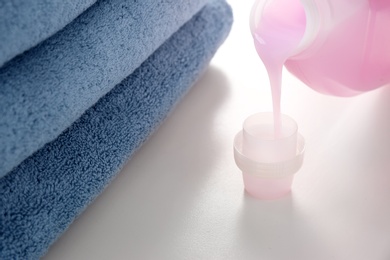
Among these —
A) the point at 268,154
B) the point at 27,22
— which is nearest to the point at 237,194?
the point at 268,154

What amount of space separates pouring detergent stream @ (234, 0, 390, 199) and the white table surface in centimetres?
4

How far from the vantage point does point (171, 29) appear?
68cm

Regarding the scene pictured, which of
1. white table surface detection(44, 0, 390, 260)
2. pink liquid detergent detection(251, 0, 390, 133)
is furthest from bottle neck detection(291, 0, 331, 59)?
white table surface detection(44, 0, 390, 260)

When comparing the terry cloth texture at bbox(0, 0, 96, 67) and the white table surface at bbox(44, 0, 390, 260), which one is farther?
the white table surface at bbox(44, 0, 390, 260)

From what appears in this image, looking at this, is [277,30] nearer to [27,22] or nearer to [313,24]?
[313,24]

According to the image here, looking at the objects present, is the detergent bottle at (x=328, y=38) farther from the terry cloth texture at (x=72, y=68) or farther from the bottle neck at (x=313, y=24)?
the terry cloth texture at (x=72, y=68)

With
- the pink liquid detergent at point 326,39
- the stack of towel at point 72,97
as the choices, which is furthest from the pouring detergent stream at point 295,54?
the stack of towel at point 72,97

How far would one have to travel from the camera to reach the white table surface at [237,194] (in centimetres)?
58

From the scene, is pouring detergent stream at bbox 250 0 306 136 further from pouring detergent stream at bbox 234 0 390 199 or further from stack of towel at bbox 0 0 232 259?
stack of towel at bbox 0 0 232 259

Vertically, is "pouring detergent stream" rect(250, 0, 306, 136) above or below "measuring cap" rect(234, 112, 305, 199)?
above

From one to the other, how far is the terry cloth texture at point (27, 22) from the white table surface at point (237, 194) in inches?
8.1

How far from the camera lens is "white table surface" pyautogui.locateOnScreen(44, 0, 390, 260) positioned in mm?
583

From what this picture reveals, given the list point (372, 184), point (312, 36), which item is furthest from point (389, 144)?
point (312, 36)

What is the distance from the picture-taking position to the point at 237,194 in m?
0.64
